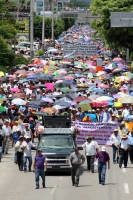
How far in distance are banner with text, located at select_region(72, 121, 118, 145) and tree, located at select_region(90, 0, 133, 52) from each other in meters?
42.1

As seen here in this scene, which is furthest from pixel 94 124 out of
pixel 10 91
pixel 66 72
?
pixel 66 72

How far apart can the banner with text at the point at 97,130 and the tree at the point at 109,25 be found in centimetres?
4207

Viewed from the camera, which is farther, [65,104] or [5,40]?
[5,40]

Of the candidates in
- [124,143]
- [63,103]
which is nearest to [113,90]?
[63,103]

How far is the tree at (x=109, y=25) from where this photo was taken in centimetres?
7350

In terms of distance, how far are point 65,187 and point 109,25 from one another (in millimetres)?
52619

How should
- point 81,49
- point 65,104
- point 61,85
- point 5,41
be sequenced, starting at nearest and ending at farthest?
point 65,104 → point 61,85 → point 5,41 → point 81,49

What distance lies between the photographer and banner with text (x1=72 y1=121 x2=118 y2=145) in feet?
100

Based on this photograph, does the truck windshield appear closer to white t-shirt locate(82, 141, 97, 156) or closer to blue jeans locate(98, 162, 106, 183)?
white t-shirt locate(82, 141, 97, 156)

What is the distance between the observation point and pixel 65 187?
21.9 metres

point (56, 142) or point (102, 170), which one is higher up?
point (56, 142)

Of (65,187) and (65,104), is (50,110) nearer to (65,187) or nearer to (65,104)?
(65,104)

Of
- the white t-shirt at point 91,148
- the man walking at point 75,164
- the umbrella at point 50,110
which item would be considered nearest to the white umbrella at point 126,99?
the umbrella at point 50,110

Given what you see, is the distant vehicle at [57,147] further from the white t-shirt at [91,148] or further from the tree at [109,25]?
the tree at [109,25]
